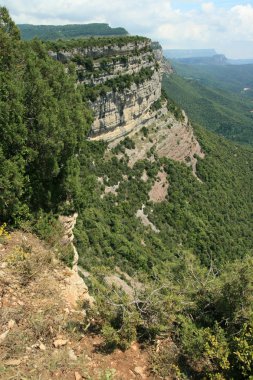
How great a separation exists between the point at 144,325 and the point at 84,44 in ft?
145

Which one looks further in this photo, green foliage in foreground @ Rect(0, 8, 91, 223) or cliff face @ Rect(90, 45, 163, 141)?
cliff face @ Rect(90, 45, 163, 141)

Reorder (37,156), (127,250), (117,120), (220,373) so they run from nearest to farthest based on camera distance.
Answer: (220,373)
(37,156)
(127,250)
(117,120)

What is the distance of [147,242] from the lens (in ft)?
135

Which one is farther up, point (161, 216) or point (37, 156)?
point (37, 156)

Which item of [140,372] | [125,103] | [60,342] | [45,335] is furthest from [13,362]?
[125,103]

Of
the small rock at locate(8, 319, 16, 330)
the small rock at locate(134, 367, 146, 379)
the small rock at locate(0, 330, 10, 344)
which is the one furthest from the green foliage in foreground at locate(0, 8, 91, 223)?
the small rock at locate(134, 367, 146, 379)

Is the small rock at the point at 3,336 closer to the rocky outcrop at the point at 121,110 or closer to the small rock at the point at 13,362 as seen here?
the small rock at the point at 13,362

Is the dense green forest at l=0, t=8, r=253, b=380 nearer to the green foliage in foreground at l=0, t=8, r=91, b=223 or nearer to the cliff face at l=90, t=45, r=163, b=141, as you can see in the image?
the green foliage in foreground at l=0, t=8, r=91, b=223

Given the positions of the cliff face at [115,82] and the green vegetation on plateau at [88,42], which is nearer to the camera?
the green vegetation on plateau at [88,42]

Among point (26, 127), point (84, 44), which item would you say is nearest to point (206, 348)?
point (26, 127)

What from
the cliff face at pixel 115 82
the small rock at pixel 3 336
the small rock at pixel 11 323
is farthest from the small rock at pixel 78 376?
the cliff face at pixel 115 82

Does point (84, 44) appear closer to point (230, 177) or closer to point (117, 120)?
point (117, 120)

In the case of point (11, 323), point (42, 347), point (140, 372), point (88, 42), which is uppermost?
point (88, 42)

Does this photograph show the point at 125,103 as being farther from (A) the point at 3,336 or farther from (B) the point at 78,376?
(B) the point at 78,376
